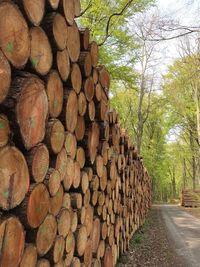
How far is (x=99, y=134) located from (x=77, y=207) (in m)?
1.42

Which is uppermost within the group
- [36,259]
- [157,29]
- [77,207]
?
[157,29]

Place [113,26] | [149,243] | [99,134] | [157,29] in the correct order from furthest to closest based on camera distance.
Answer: [113,26]
[157,29]
[149,243]
[99,134]

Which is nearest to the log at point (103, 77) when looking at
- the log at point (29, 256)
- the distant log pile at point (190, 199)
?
the log at point (29, 256)

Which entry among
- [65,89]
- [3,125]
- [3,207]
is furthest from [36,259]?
[65,89]

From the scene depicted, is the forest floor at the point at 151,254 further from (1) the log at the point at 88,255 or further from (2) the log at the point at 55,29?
(2) the log at the point at 55,29

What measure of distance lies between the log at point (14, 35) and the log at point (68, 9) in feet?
2.76

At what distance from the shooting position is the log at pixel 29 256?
2.57 meters

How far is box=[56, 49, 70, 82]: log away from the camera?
3.22m

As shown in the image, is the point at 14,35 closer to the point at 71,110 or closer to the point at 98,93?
the point at 71,110

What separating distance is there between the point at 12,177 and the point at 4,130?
32 cm

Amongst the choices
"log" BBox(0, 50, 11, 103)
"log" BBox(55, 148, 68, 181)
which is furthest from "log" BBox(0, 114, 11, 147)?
"log" BBox(55, 148, 68, 181)

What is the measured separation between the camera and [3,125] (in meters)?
2.28

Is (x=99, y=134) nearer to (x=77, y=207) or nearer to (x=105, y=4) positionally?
(x=77, y=207)

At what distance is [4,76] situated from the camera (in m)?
2.24
